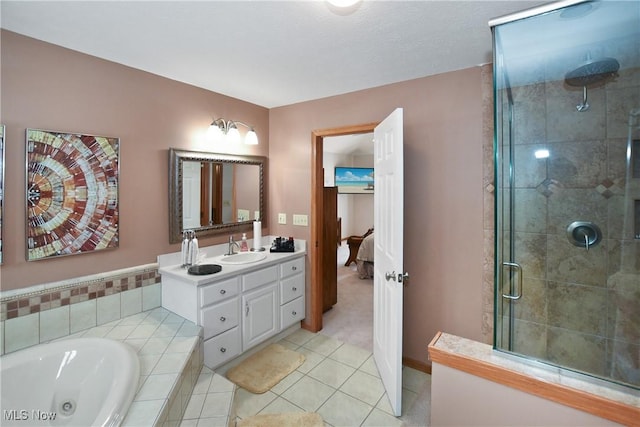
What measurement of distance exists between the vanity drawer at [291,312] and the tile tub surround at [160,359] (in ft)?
3.03

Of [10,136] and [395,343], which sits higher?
[10,136]

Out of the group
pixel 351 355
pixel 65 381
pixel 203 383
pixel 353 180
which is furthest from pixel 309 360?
pixel 353 180

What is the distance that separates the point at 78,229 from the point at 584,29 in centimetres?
321

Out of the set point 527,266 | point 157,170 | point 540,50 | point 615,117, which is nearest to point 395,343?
point 527,266

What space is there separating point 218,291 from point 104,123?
4.69 ft

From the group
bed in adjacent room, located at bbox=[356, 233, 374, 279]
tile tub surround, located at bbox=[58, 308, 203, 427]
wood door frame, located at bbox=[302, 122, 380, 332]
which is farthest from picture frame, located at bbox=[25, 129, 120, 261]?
bed in adjacent room, located at bbox=[356, 233, 374, 279]

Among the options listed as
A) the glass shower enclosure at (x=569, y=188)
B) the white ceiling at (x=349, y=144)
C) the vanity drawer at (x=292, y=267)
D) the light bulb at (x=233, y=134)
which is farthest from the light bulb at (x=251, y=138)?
the white ceiling at (x=349, y=144)

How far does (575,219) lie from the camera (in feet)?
6.06

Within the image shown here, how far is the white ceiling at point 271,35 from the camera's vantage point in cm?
153

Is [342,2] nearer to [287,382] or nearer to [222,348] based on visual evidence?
[222,348]

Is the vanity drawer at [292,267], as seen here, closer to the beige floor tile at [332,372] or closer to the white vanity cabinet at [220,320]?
the white vanity cabinet at [220,320]

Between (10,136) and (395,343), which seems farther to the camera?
(395,343)

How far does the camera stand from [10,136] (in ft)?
5.68

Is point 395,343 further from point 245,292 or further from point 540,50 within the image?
point 540,50
